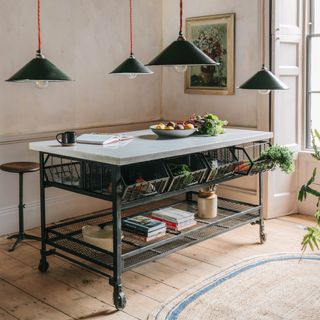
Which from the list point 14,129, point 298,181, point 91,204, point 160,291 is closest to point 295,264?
point 160,291

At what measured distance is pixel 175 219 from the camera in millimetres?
4324

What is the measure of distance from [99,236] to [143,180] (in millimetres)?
638

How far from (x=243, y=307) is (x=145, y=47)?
3684 millimetres

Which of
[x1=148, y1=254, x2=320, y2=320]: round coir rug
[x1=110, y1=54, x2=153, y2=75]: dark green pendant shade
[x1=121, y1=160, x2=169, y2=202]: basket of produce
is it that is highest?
[x1=110, y1=54, x2=153, y2=75]: dark green pendant shade

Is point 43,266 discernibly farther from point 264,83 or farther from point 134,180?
point 264,83

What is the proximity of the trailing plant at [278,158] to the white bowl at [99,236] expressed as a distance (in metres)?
1.47

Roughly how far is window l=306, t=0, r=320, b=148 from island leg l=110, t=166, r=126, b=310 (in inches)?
120

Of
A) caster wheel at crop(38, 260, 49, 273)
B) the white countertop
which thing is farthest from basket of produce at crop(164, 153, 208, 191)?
caster wheel at crop(38, 260, 49, 273)

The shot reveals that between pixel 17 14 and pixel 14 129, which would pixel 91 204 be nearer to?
pixel 14 129

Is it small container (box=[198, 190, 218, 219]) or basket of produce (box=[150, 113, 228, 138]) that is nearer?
basket of produce (box=[150, 113, 228, 138])

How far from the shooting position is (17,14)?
506 cm

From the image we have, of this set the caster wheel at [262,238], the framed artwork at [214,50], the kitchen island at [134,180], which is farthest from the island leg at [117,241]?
the framed artwork at [214,50]

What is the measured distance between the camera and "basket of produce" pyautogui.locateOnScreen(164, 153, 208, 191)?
12.7 feet

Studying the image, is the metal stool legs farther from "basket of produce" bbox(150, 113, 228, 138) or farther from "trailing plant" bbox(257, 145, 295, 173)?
"trailing plant" bbox(257, 145, 295, 173)
